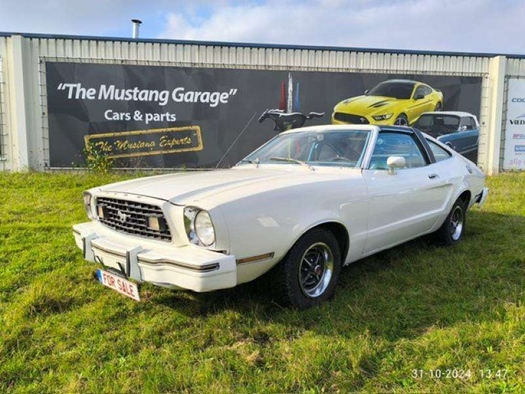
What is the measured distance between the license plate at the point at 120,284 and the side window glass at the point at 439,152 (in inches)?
140

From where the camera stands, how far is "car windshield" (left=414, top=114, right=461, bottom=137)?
10.7 m

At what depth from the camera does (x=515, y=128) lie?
11109mm

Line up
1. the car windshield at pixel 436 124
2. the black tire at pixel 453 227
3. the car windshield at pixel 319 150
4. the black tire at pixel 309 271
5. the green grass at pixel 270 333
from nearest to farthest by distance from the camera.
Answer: the green grass at pixel 270 333, the black tire at pixel 309 271, the car windshield at pixel 319 150, the black tire at pixel 453 227, the car windshield at pixel 436 124

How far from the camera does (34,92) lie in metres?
9.89

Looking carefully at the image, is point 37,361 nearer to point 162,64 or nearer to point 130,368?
point 130,368

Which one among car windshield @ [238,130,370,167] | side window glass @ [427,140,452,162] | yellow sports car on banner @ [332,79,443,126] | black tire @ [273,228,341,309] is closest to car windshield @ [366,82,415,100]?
yellow sports car on banner @ [332,79,443,126]

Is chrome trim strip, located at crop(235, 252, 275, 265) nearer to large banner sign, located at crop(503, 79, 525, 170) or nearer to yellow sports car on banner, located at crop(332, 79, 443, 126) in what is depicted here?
yellow sports car on banner, located at crop(332, 79, 443, 126)

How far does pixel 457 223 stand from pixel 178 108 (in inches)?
278

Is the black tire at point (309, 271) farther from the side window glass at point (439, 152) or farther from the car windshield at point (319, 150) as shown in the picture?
the side window glass at point (439, 152)

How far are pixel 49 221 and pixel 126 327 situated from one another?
3513mm

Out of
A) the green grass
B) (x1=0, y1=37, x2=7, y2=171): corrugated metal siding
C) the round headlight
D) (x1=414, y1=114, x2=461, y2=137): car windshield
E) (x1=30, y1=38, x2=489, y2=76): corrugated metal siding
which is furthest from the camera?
(x1=414, y1=114, x2=461, y2=137): car windshield

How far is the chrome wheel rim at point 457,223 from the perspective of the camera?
504 cm

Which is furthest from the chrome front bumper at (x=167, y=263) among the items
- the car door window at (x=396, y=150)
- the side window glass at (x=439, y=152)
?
the side window glass at (x=439, y=152)

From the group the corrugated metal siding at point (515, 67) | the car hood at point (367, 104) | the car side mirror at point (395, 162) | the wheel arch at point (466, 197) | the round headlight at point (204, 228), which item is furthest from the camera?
the corrugated metal siding at point (515, 67)
